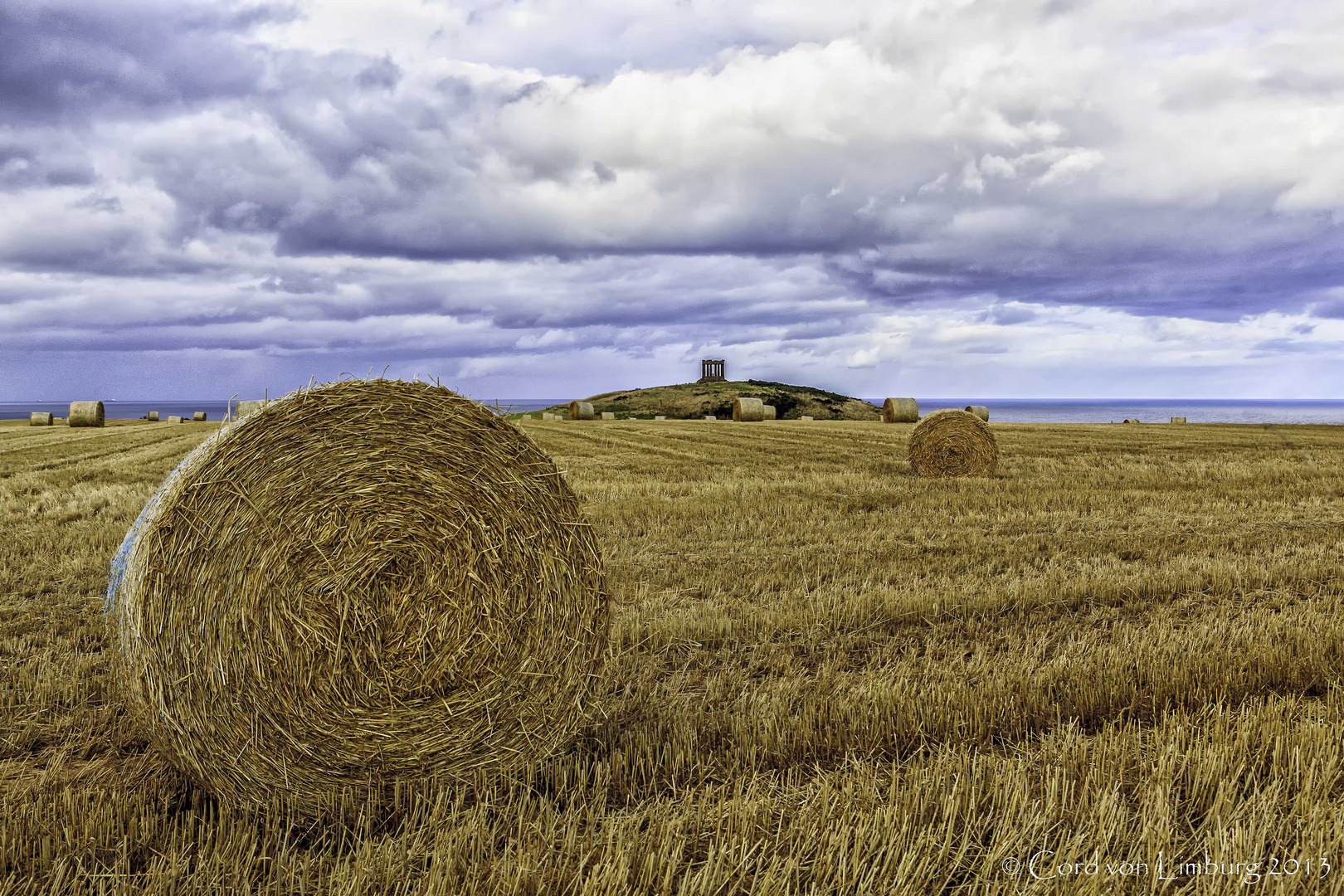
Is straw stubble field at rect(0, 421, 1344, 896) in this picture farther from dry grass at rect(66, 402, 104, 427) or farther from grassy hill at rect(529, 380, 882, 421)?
grassy hill at rect(529, 380, 882, 421)

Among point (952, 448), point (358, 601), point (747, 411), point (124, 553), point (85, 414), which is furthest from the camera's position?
point (747, 411)

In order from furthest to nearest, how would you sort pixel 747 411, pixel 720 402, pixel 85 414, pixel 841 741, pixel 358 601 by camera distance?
pixel 720 402
pixel 747 411
pixel 85 414
pixel 841 741
pixel 358 601

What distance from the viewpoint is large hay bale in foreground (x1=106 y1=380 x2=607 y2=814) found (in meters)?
3.26

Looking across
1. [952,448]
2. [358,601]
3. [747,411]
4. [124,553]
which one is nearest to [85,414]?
[747,411]

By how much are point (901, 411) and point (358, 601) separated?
33.8 m

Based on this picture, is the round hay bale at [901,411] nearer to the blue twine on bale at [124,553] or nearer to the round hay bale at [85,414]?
the round hay bale at [85,414]

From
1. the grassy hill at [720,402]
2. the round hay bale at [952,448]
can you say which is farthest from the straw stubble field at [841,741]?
the grassy hill at [720,402]

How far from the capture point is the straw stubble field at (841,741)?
8.81 ft

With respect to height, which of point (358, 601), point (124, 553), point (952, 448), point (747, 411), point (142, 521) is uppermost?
point (747, 411)

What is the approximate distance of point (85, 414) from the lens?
1242 inches

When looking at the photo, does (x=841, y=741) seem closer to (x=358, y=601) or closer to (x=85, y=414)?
(x=358, y=601)

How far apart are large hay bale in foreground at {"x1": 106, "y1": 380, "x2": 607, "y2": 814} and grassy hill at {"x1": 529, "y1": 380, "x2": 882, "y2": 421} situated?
149ft

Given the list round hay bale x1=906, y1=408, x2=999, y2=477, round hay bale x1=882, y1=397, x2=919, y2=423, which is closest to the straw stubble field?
round hay bale x1=906, y1=408, x2=999, y2=477

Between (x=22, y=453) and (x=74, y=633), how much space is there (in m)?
16.4
